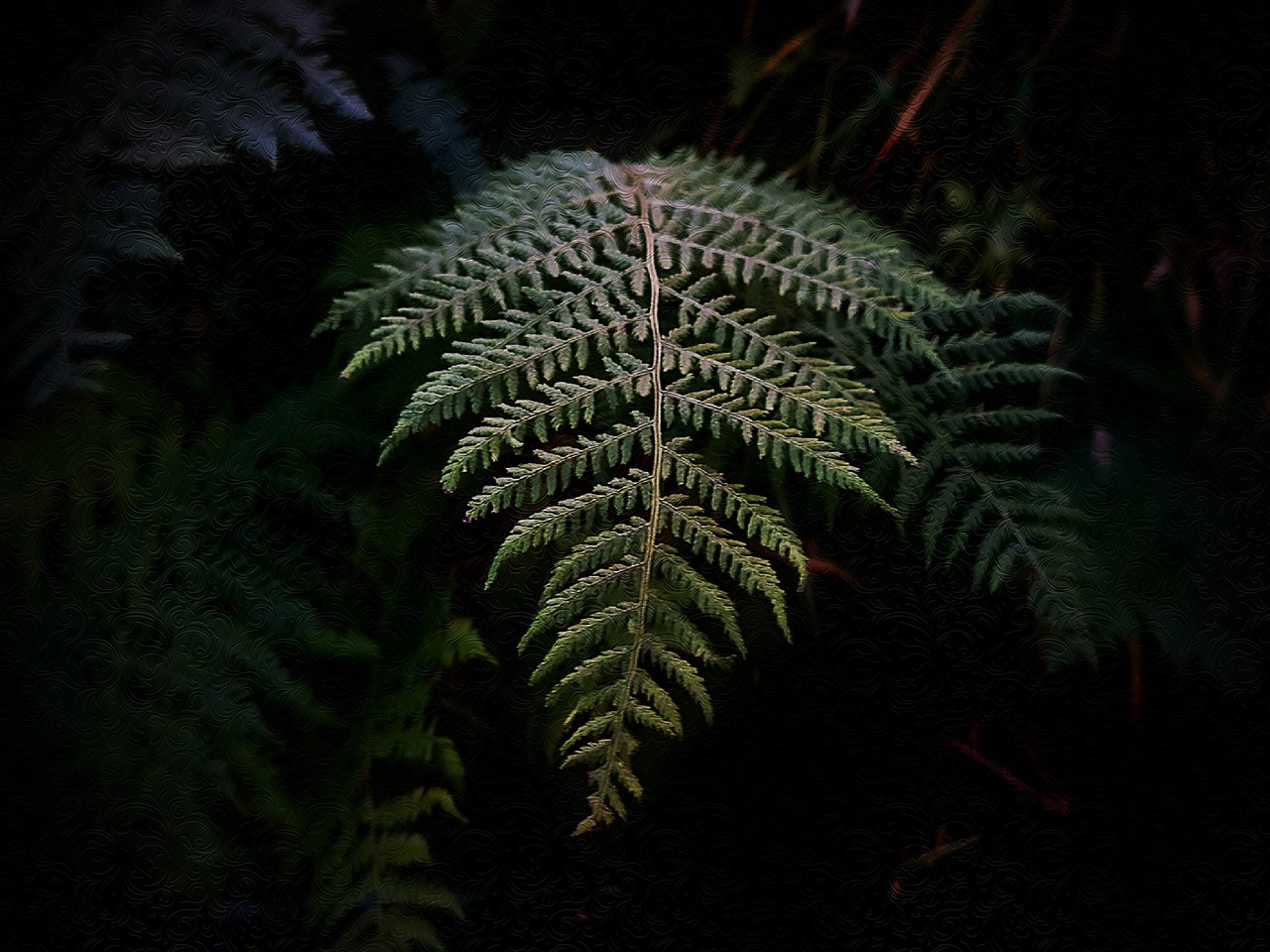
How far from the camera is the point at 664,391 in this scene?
1.80 feet

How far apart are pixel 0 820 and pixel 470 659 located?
45 centimetres

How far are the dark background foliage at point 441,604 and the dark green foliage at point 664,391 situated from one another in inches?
3.2

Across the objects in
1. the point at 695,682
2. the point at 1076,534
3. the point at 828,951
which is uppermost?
the point at 1076,534

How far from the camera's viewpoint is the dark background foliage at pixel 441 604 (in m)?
0.73

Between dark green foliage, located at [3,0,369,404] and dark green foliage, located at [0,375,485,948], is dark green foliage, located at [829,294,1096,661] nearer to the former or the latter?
dark green foliage, located at [0,375,485,948]

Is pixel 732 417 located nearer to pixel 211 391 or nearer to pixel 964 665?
pixel 964 665

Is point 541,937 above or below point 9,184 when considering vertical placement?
below

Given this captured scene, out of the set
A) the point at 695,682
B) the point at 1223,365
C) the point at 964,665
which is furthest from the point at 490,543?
the point at 1223,365

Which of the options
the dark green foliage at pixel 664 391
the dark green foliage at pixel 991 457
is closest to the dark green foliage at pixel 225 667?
the dark green foliage at pixel 664 391

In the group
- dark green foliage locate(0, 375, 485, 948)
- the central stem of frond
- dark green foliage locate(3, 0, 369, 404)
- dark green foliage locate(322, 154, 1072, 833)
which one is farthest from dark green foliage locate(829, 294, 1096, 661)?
dark green foliage locate(3, 0, 369, 404)

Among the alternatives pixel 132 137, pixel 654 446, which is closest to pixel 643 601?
pixel 654 446

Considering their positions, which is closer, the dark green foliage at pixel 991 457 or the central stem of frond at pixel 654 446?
the central stem of frond at pixel 654 446

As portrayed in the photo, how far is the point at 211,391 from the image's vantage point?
0.77 meters

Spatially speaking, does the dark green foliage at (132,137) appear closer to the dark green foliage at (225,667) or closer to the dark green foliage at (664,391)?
the dark green foliage at (225,667)
